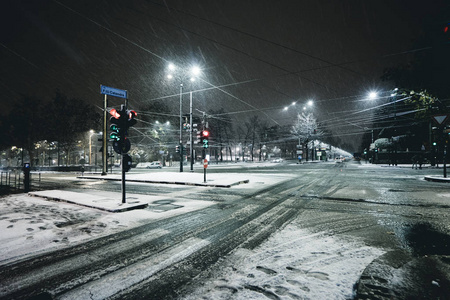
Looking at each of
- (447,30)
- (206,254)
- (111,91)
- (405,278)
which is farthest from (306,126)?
(206,254)

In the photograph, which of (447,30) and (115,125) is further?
(115,125)

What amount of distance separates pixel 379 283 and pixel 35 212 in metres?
9.03

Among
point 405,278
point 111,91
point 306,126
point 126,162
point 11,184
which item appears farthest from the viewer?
point 306,126

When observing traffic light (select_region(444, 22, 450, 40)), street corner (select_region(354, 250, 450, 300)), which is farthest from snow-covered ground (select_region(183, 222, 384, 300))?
traffic light (select_region(444, 22, 450, 40))

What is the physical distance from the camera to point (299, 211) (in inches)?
267

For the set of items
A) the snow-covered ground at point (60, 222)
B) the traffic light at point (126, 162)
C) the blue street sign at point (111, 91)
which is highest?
the blue street sign at point (111, 91)

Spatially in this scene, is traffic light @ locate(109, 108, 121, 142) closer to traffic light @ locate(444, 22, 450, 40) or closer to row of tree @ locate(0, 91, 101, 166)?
traffic light @ locate(444, 22, 450, 40)

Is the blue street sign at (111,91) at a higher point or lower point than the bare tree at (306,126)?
lower

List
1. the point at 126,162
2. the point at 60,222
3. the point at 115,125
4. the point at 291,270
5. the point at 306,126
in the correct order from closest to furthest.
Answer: the point at 291,270, the point at 60,222, the point at 115,125, the point at 126,162, the point at 306,126

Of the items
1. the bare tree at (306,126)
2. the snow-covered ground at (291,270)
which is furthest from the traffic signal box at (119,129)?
the bare tree at (306,126)

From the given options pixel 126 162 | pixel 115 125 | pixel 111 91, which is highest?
pixel 111 91

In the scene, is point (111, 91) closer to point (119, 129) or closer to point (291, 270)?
point (119, 129)

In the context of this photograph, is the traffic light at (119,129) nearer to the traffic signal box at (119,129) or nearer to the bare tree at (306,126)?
the traffic signal box at (119,129)

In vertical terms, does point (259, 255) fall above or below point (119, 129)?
below
